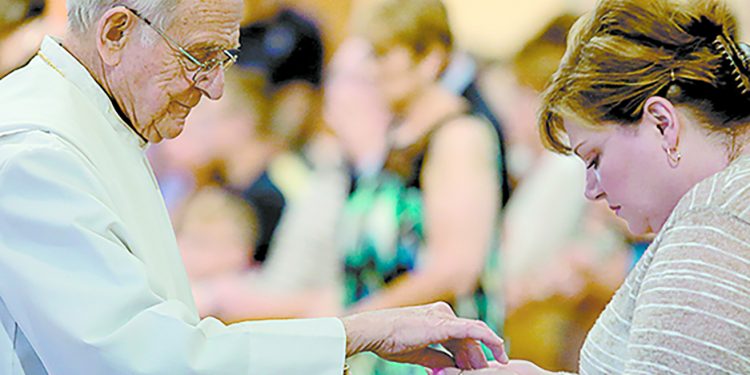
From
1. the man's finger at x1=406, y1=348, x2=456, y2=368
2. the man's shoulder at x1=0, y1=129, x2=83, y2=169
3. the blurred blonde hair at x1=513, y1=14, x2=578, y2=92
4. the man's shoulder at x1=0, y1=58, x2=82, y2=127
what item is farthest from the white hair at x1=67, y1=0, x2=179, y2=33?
the blurred blonde hair at x1=513, y1=14, x2=578, y2=92

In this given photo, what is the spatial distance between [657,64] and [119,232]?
2.57 ft

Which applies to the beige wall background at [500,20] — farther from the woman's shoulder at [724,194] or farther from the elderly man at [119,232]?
the woman's shoulder at [724,194]

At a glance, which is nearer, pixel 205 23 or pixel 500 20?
pixel 205 23

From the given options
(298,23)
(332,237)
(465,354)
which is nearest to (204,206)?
(332,237)

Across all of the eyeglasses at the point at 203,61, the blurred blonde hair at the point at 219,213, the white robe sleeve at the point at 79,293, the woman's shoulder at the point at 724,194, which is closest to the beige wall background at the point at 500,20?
the blurred blonde hair at the point at 219,213

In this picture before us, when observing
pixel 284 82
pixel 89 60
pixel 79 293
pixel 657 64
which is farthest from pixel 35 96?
pixel 284 82

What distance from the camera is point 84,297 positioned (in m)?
1.23

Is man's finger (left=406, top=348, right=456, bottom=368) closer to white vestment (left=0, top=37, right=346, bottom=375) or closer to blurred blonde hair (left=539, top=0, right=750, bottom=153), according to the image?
white vestment (left=0, top=37, right=346, bottom=375)

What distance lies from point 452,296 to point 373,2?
92 cm

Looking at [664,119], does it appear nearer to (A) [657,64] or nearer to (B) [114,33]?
(A) [657,64]

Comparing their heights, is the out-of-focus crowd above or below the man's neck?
below

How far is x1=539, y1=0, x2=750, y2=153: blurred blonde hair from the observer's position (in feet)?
4.32

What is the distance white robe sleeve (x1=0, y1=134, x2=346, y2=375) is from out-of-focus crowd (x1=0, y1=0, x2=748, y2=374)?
61.3 inches

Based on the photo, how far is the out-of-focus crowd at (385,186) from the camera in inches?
111
